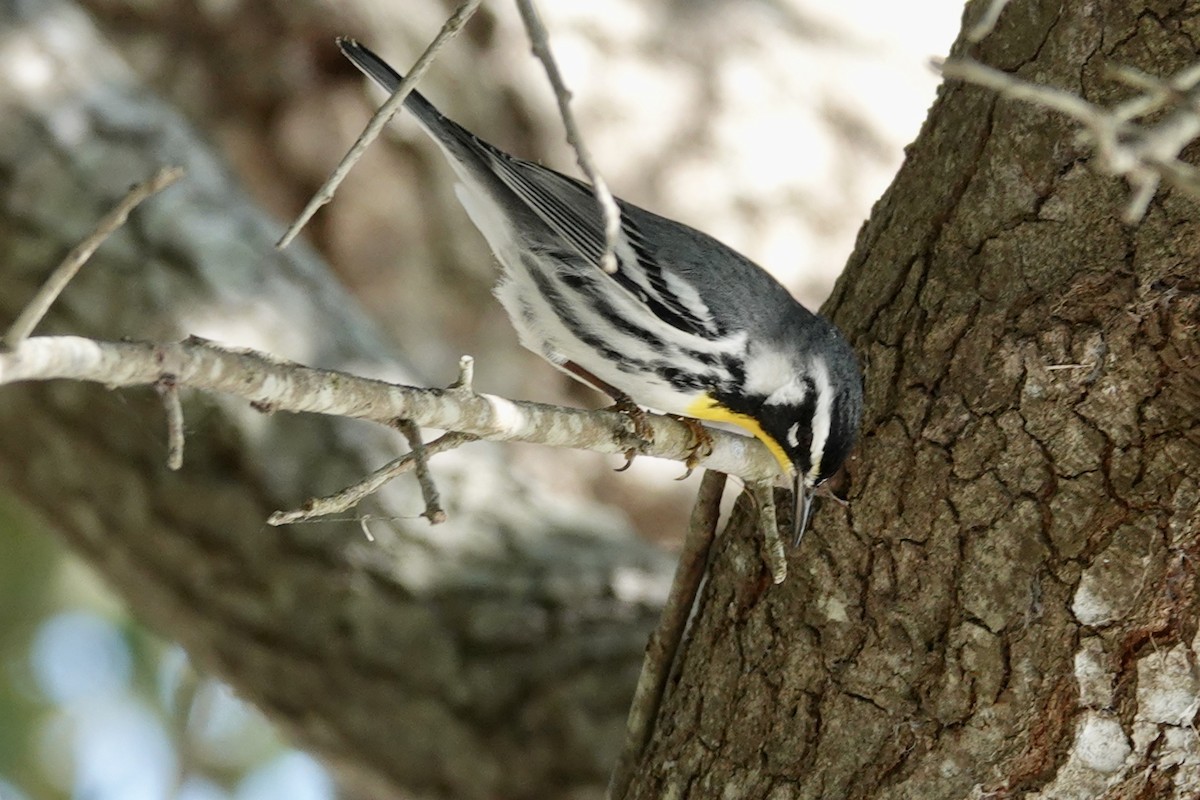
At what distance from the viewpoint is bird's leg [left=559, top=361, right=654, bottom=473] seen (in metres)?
2.79

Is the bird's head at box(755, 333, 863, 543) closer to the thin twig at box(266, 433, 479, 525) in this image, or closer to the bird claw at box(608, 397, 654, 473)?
the bird claw at box(608, 397, 654, 473)

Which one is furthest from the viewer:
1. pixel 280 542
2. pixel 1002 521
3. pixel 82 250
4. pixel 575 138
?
pixel 280 542

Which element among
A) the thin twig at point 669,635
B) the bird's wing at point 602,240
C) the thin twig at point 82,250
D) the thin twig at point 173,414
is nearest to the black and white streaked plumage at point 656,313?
the bird's wing at point 602,240

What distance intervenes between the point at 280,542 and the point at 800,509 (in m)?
1.75

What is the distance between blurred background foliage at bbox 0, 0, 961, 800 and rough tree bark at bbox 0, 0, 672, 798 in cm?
202

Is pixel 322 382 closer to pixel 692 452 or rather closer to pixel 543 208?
pixel 692 452

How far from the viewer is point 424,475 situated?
6.45 ft

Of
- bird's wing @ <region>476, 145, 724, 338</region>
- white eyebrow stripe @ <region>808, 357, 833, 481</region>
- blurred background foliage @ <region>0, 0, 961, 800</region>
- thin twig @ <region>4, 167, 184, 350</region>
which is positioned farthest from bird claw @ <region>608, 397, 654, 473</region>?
blurred background foliage @ <region>0, 0, 961, 800</region>

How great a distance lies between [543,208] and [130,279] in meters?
1.30

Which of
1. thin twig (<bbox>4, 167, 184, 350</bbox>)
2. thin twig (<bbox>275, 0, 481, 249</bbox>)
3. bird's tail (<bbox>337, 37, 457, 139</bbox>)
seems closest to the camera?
thin twig (<bbox>4, 167, 184, 350</bbox>)

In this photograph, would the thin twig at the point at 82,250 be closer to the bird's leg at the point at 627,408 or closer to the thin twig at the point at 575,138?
the thin twig at the point at 575,138

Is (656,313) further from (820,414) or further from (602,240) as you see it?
(820,414)

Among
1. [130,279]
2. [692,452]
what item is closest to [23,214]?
[130,279]

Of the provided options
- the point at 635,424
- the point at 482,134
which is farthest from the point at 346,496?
the point at 482,134
